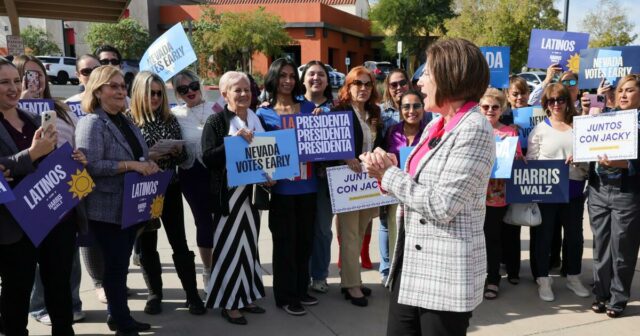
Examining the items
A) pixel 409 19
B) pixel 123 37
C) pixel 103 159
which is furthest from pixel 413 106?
pixel 409 19

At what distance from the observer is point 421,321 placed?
2.43 metres

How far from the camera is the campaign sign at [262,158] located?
3877 millimetres

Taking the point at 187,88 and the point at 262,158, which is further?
the point at 187,88

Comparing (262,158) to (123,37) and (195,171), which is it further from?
(123,37)

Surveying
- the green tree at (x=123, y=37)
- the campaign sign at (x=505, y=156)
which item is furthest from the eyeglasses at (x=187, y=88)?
the green tree at (x=123, y=37)

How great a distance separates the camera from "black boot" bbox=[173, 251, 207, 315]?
4.29m

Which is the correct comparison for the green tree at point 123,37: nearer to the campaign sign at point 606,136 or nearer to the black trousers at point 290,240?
the black trousers at point 290,240

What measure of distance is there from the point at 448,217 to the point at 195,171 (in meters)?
2.76

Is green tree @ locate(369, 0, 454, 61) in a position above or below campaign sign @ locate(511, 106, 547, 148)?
above

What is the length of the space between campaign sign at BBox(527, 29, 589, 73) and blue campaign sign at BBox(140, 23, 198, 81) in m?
4.64

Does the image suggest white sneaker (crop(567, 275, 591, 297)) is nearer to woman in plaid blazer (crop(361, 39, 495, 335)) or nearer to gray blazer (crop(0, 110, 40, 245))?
woman in plaid blazer (crop(361, 39, 495, 335))

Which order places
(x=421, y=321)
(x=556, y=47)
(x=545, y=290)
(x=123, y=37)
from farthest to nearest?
(x=123, y=37)
(x=556, y=47)
(x=545, y=290)
(x=421, y=321)

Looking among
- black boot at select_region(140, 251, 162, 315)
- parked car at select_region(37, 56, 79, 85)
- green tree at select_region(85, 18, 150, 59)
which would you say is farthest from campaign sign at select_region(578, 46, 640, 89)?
green tree at select_region(85, 18, 150, 59)

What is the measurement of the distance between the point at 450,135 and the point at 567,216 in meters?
3.20
